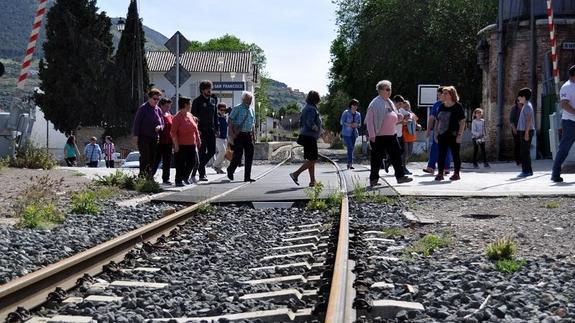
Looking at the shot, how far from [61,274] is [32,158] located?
14.0 meters

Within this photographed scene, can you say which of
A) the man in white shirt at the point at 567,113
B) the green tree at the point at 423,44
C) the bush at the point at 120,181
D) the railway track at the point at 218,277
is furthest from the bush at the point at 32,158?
the green tree at the point at 423,44

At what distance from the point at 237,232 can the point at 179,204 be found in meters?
3.34

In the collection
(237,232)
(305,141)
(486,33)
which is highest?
(486,33)

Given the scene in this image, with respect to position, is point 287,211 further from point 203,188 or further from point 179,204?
point 203,188

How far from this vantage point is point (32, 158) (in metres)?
18.6

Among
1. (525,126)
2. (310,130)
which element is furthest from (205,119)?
(525,126)

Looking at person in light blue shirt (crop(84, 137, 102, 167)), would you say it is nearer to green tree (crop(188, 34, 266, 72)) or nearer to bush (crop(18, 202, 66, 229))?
bush (crop(18, 202, 66, 229))

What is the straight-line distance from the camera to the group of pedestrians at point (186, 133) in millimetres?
14332

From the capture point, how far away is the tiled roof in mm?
88537

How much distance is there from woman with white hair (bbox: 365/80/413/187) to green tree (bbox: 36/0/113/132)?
1893 inches

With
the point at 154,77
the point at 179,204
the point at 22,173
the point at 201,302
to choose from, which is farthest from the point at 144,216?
the point at 154,77

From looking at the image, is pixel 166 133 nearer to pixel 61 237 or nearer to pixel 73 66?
pixel 61 237

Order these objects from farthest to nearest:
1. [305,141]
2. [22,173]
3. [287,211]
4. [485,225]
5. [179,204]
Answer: [22,173] → [305,141] → [179,204] → [287,211] → [485,225]

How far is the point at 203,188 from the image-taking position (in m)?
14.0
